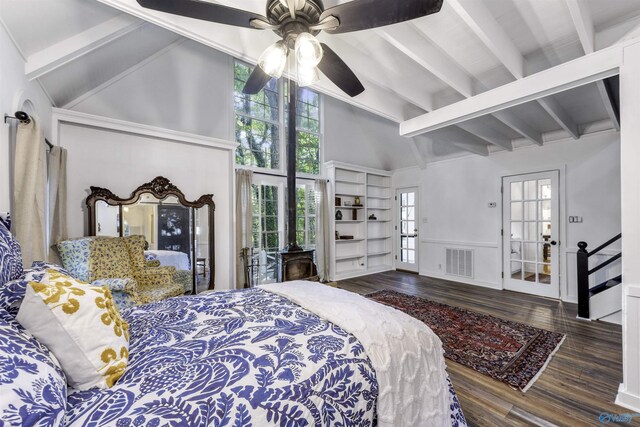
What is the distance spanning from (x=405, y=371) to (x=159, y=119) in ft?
12.8

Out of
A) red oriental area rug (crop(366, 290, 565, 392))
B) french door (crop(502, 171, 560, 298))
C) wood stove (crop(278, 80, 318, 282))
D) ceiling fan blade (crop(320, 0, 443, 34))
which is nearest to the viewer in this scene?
ceiling fan blade (crop(320, 0, 443, 34))

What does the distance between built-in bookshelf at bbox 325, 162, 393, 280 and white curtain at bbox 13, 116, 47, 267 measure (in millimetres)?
3969

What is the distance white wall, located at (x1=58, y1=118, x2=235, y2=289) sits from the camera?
9.77 ft

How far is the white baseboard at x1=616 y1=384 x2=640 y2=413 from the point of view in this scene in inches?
67.3

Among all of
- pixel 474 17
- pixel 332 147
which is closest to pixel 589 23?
pixel 474 17

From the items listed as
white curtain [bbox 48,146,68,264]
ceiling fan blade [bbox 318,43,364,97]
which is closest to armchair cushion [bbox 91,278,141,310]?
white curtain [bbox 48,146,68,264]

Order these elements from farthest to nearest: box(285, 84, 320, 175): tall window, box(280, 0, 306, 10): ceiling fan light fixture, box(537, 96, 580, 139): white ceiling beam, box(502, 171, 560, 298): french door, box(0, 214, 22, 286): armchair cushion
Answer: box(285, 84, 320, 175): tall window, box(502, 171, 560, 298): french door, box(537, 96, 580, 139): white ceiling beam, box(280, 0, 306, 10): ceiling fan light fixture, box(0, 214, 22, 286): armchair cushion

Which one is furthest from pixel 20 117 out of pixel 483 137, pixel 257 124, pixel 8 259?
pixel 483 137

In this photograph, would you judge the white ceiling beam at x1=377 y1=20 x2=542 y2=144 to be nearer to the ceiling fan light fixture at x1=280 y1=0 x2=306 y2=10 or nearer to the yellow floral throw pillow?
the ceiling fan light fixture at x1=280 y1=0 x2=306 y2=10

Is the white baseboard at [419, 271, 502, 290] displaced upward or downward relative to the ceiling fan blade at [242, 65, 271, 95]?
downward

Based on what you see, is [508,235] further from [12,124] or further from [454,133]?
[12,124]

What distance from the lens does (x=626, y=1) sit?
6.07 ft

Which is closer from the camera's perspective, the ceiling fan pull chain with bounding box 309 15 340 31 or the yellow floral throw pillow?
the yellow floral throw pillow

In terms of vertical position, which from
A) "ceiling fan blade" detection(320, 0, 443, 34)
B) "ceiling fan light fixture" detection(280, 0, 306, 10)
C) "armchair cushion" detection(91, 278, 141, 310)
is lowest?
"armchair cushion" detection(91, 278, 141, 310)
